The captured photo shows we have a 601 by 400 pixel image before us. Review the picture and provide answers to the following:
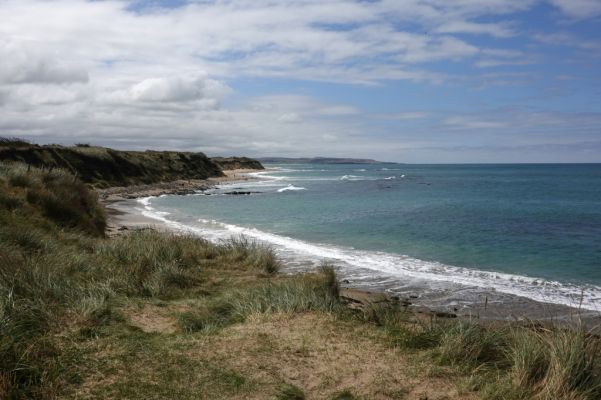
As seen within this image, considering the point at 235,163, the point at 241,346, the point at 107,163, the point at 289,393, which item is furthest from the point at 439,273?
the point at 235,163

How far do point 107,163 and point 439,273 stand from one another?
1989 inches

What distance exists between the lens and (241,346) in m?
6.90

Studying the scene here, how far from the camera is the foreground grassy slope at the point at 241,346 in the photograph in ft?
18.1

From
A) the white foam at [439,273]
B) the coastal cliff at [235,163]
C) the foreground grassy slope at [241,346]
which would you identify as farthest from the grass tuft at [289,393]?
the coastal cliff at [235,163]

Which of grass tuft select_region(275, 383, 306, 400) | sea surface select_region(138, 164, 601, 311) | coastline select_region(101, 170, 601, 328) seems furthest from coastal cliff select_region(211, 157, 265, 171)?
grass tuft select_region(275, 383, 306, 400)

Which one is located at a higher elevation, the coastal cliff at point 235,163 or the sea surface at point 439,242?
the coastal cliff at point 235,163

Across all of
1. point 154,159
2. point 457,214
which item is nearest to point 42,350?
point 457,214

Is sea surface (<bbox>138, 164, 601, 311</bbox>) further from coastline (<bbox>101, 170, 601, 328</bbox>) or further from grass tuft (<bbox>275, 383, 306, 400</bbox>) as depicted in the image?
grass tuft (<bbox>275, 383, 306, 400</bbox>)

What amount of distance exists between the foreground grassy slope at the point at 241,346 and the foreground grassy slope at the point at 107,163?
27146 mm

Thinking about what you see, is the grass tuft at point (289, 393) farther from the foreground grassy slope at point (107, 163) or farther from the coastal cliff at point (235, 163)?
the coastal cliff at point (235, 163)

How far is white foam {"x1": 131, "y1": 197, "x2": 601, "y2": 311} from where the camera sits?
46.4 ft

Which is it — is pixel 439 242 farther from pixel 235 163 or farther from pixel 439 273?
pixel 235 163

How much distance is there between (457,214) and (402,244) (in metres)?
14.1

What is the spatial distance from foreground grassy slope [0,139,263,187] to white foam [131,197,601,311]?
2001cm
